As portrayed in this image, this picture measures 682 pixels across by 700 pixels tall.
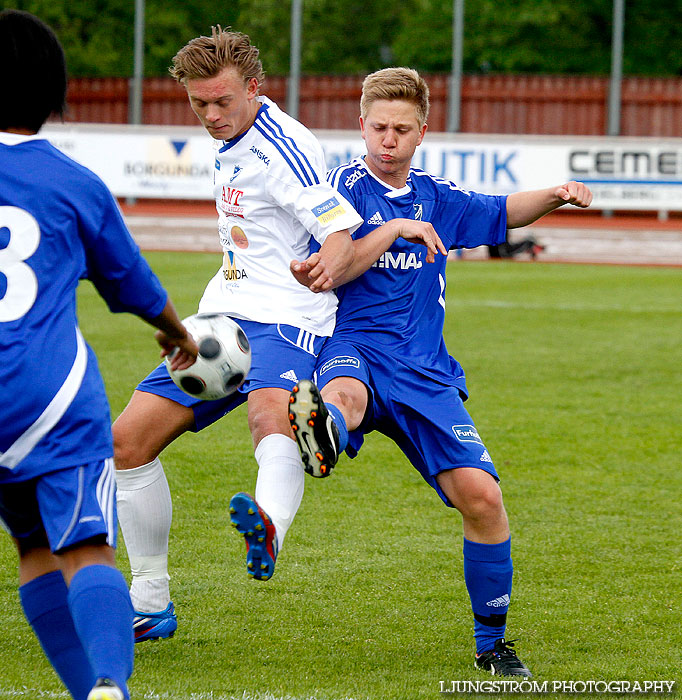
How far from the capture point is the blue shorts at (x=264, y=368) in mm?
4070

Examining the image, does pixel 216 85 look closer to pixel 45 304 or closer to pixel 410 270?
pixel 410 270

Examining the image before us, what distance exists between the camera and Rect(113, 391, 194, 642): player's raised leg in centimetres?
415

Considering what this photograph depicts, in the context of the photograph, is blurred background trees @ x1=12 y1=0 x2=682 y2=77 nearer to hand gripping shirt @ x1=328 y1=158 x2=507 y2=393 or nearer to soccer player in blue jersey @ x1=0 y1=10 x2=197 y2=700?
hand gripping shirt @ x1=328 y1=158 x2=507 y2=393

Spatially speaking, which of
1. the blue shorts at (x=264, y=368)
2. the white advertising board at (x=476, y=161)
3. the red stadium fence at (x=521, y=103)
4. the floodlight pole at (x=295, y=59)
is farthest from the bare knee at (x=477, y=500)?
the red stadium fence at (x=521, y=103)

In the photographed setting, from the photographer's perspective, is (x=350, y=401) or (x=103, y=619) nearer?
(x=103, y=619)

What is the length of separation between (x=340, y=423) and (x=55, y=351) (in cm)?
119

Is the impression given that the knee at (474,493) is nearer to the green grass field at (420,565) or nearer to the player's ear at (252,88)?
the green grass field at (420,565)

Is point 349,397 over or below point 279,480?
over

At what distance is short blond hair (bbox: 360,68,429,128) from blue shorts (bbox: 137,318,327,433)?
0.89 m

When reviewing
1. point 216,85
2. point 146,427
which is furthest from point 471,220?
point 146,427

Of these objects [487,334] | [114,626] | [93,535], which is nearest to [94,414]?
[93,535]

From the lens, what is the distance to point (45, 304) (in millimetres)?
2826

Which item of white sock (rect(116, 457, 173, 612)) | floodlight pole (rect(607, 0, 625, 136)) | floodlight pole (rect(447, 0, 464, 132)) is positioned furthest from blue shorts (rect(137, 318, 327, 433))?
floodlight pole (rect(607, 0, 625, 136))

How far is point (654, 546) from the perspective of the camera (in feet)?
18.3
